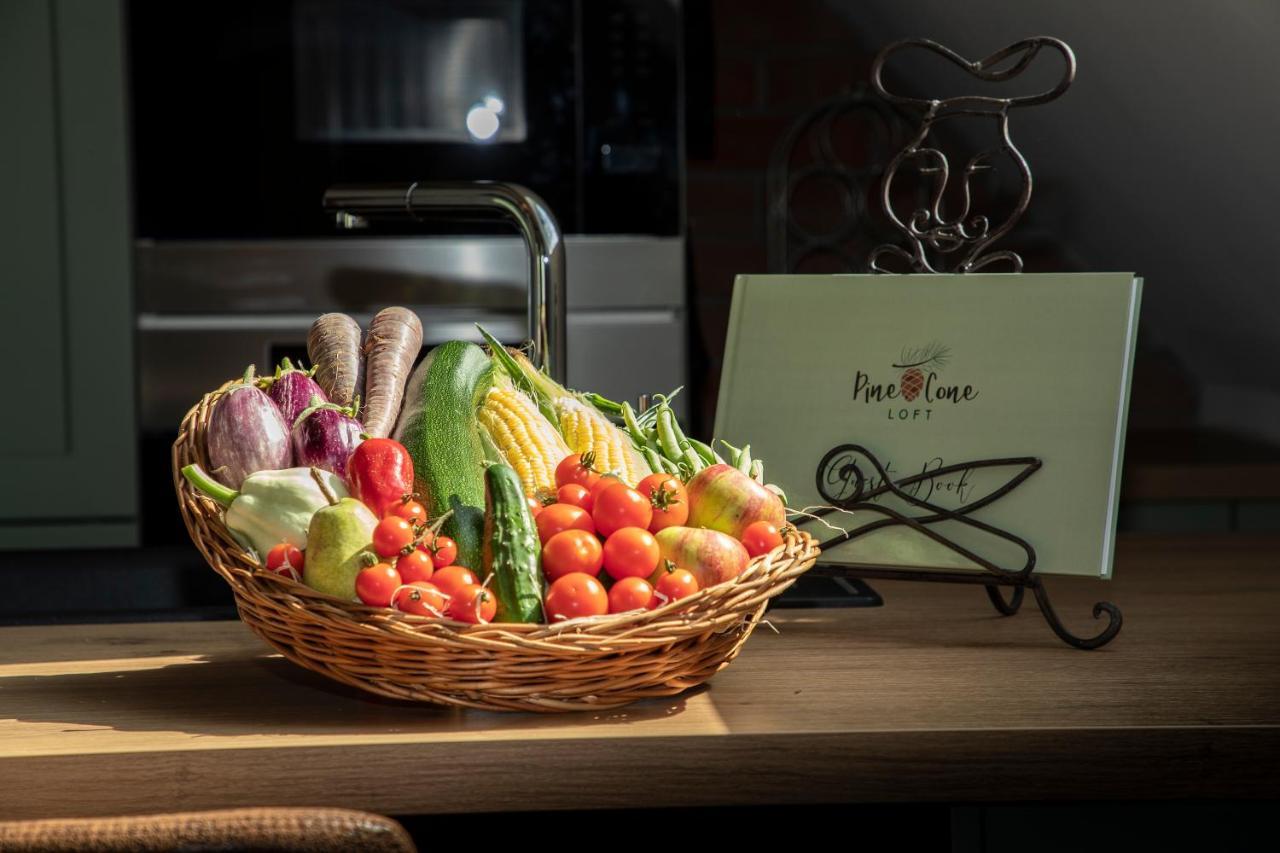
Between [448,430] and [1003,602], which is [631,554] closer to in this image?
[448,430]

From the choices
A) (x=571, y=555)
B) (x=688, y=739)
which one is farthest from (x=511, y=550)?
(x=688, y=739)

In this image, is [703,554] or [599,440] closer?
[703,554]

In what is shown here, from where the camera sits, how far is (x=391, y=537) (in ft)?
2.37

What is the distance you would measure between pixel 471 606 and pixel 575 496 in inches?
4.5

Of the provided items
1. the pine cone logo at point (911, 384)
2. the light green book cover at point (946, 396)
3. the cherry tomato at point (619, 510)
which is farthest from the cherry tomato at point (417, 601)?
the pine cone logo at point (911, 384)

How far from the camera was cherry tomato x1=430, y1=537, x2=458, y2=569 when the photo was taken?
2.41 feet

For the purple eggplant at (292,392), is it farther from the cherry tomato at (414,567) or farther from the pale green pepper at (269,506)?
the cherry tomato at (414,567)

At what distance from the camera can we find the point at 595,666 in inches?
28.2

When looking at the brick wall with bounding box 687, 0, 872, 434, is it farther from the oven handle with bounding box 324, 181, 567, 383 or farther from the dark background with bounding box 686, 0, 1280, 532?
the oven handle with bounding box 324, 181, 567, 383

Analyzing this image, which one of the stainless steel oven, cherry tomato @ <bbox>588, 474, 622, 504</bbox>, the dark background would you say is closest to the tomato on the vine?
cherry tomato @ <bbox>588, 474, 622, 504</bbox>

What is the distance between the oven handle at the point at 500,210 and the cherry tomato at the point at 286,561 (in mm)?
500

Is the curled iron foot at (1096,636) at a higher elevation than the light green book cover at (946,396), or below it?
below

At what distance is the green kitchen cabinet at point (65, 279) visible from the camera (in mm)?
1953

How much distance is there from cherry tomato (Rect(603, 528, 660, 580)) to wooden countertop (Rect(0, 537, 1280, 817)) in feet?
0.27
